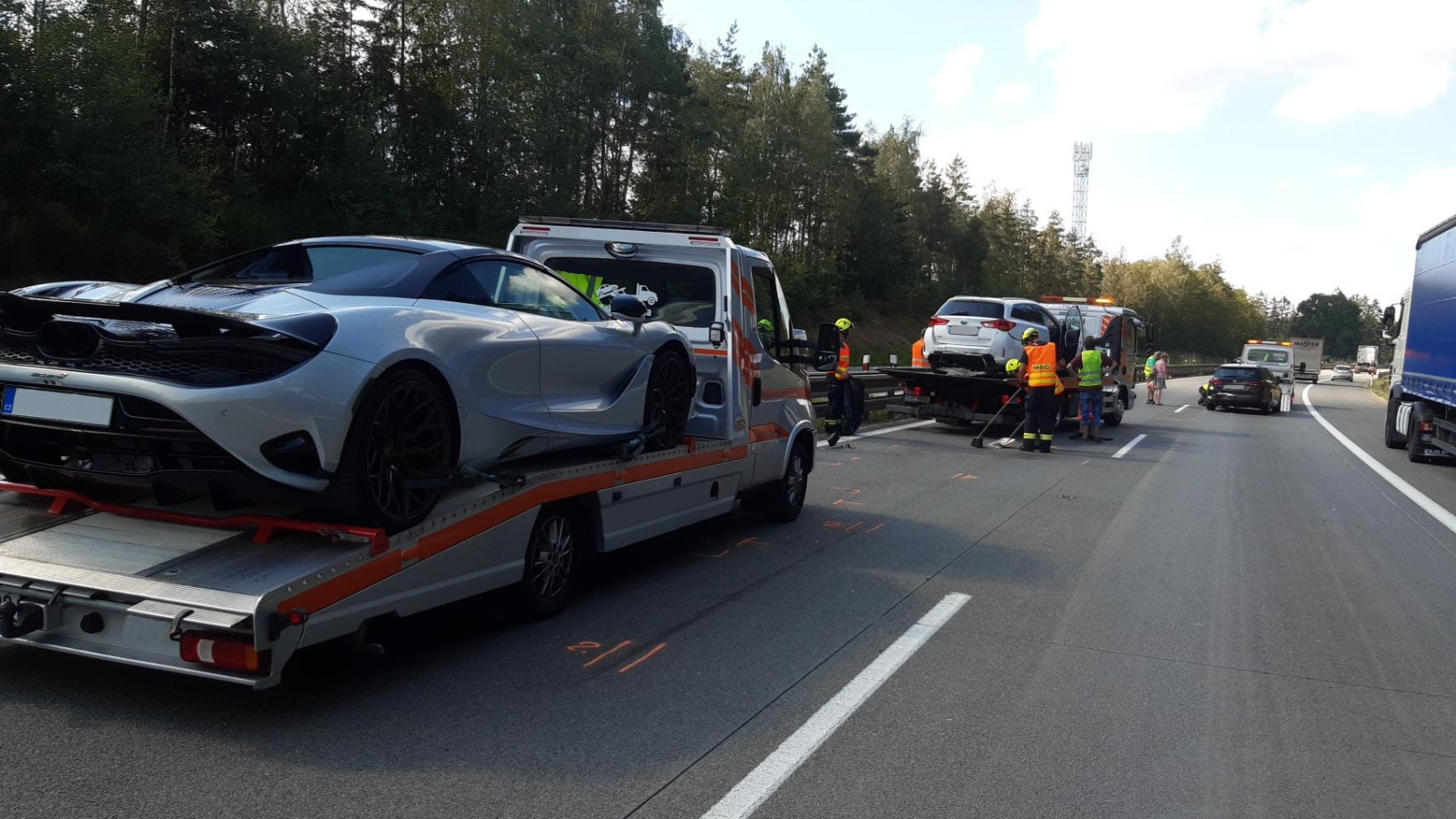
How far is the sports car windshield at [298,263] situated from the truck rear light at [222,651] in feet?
6.16

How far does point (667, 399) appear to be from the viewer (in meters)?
7.30

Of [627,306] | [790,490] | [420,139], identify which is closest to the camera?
[627,306]

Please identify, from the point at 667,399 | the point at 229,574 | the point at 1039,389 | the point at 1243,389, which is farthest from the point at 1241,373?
the point at 229,574

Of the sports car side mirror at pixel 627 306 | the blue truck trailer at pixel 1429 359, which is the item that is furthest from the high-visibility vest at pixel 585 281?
the blue truck trailer at pixel 1429 359

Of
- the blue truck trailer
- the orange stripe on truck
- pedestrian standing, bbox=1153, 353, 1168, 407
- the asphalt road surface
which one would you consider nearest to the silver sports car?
the orange stripe on truck

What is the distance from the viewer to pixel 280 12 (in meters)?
35.0

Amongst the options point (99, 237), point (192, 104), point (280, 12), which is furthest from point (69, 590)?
point (280, 12)

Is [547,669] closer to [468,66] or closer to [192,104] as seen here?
[192,104]

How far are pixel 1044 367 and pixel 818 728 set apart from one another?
1241 cm

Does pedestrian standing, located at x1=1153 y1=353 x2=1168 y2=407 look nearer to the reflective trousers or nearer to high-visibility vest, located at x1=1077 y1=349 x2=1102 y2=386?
high-visibility vest, located at x1=1077 y1=349 x2=1102 y2=386

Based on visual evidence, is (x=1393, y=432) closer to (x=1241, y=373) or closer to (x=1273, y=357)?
(x=1241, y=373)

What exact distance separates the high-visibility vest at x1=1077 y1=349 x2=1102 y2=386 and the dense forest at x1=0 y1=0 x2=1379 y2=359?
18591 mm

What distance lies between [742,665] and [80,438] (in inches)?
120

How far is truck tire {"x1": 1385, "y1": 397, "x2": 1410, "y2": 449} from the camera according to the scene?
20.3 m
